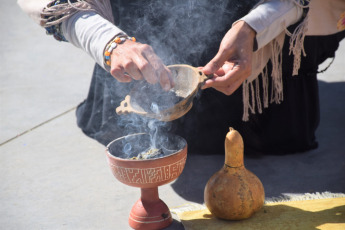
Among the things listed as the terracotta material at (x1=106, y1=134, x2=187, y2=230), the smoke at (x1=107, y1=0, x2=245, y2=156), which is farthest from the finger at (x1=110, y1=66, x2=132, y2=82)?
the smoke at (x1=107, y1=0, x2=245, y2=156)

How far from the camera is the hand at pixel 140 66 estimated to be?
1.89 m

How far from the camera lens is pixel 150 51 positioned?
1961mm

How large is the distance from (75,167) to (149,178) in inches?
38.4

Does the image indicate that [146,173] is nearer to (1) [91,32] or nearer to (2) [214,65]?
(2) [214,65]

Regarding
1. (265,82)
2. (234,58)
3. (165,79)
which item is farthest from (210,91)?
(165,79)

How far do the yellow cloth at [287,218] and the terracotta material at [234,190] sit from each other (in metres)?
0.05

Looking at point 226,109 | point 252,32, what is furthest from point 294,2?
point 226,109

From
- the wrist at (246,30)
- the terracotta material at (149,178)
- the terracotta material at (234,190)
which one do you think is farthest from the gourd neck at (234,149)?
the wrist at (246,30)

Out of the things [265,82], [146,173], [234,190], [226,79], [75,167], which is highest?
[226,79]

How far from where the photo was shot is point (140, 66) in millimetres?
1886

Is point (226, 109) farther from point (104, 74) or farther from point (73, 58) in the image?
point (73, 58)

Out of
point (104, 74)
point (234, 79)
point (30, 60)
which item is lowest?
point (30, 60)

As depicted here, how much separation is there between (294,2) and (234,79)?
532mm

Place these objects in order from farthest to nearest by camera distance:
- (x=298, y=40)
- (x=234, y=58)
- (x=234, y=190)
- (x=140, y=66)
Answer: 1. (x=298, y=40)
2. (x=234, y=58)
3. (x=234, y=190)
4. (x=140, y=66)
